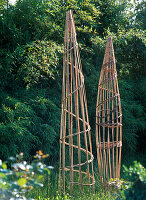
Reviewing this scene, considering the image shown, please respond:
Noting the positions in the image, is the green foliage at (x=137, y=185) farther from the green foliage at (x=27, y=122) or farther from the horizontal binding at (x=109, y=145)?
the green foliage at (x=27, y=122)

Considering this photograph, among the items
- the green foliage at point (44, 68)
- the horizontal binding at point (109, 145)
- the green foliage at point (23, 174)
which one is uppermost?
the green foliage at point (44, 68)

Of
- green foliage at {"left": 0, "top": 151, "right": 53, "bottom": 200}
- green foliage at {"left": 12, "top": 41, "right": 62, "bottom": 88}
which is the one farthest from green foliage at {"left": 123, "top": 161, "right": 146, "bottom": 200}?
green foliage at {"left": 12, "top": 41, "right": 62, "bottom": 88}

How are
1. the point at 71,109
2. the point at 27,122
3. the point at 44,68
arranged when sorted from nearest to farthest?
the point at 71,109 < the point at 27,122 < the point at 44,68

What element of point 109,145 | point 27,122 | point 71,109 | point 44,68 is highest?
point 44,68

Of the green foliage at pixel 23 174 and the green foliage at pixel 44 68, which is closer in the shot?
the green foliage at pixel 23 174

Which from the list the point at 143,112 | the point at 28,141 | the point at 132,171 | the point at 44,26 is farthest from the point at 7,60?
the point at 143,112

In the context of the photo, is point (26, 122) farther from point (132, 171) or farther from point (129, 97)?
point (129, 97)

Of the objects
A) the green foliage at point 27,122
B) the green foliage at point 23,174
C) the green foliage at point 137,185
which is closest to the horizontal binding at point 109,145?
the green foliage at point 27,122

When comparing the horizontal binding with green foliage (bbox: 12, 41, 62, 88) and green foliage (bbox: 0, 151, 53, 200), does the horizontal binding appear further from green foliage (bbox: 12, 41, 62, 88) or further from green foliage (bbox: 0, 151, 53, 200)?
green foliage (bbox: 0, 151, 53, 200)

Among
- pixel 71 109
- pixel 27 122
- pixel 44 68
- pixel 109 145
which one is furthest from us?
pixel 44 68

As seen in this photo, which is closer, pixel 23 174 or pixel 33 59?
pixel 23 174

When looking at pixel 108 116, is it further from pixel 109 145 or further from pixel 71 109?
pixel 71 109

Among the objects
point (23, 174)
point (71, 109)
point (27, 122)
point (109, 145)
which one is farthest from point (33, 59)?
point (23, 174)

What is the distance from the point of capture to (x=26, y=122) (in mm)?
3197
